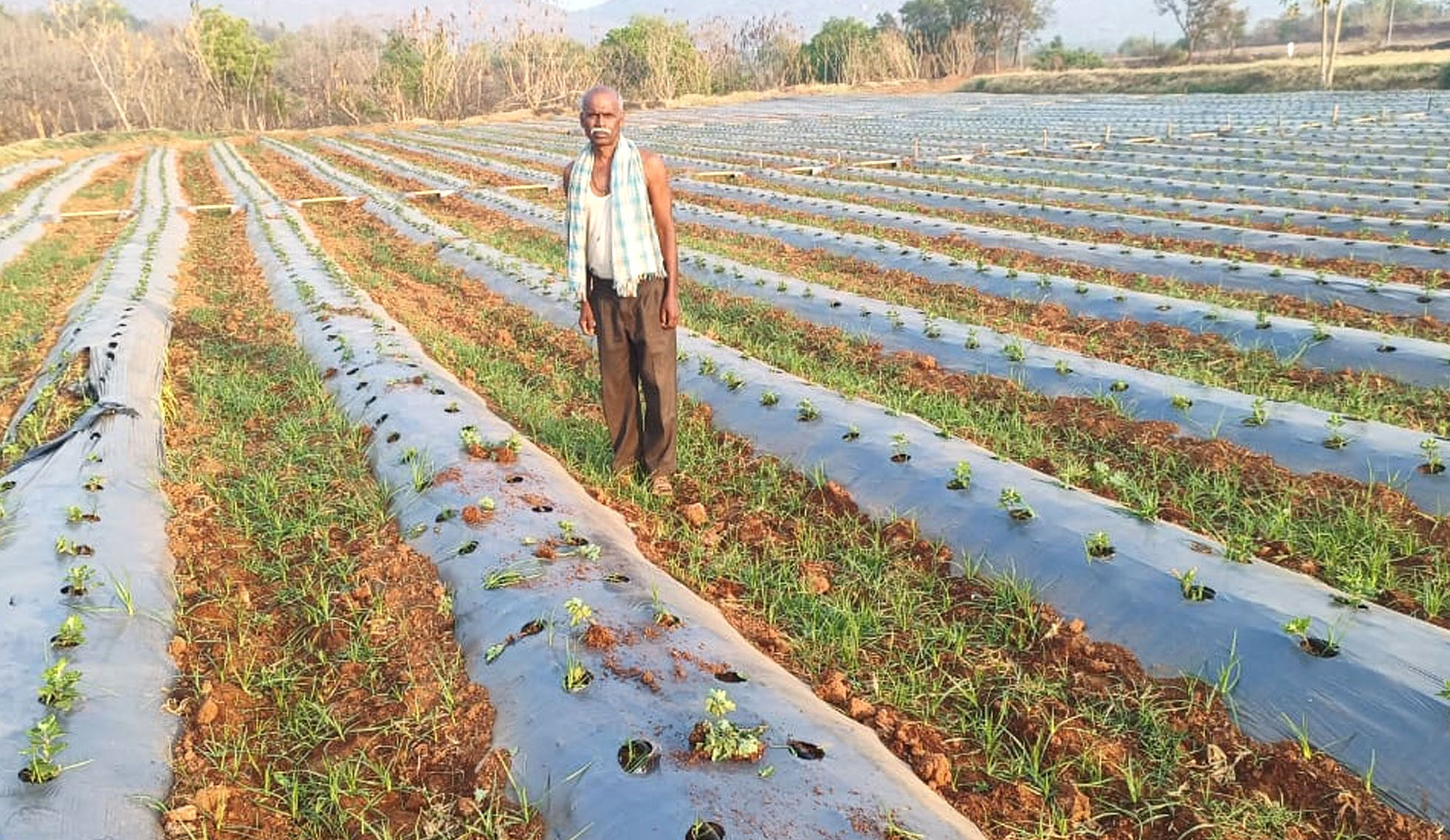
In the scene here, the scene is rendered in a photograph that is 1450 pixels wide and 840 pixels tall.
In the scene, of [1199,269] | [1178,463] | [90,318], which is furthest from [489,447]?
[1199,269]

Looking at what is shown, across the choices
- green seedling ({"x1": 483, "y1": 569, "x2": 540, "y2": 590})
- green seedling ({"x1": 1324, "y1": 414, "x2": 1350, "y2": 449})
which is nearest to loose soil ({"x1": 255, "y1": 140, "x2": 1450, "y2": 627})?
green seedling ({"x1": 1324, "y1": 414, "x2": 1350, "y2": 449})

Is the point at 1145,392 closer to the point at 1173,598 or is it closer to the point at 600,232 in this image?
the point at 1173,598

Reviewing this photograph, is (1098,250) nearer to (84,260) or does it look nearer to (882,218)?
(882,218)

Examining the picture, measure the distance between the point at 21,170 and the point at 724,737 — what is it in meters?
30.9

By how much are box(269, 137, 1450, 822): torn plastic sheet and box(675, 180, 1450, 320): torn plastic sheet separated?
4.67 metres

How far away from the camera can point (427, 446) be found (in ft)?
14.2

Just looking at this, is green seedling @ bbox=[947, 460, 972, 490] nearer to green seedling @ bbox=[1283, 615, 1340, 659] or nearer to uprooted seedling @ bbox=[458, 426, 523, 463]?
green seedling @ bbox=[1283, 615, 1340, 659]

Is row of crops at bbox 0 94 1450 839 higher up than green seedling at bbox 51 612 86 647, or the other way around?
green seedling at bbox 51 612 86 647

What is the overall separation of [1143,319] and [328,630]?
5946 millimetres

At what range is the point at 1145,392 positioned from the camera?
4945mm

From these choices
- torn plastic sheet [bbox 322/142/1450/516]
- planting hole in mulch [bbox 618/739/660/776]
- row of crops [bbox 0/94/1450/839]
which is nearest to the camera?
planting hole in mulch [bbox 618/739/660/776]

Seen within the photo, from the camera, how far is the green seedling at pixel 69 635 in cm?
279

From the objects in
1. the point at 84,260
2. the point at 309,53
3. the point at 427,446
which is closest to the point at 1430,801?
the point at 427,446

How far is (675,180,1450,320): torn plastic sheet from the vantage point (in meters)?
6.71
